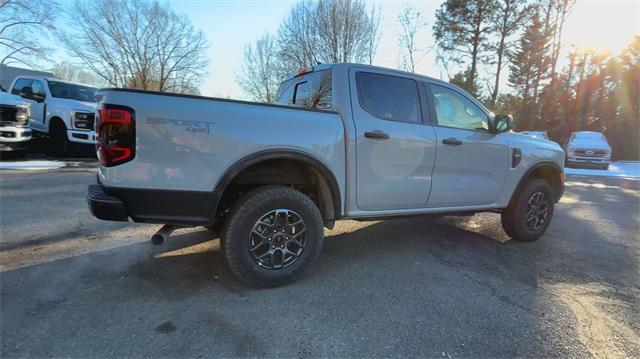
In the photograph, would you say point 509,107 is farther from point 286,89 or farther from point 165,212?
point 165,212

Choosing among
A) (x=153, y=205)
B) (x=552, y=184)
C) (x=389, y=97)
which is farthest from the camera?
(x=552, y=184)

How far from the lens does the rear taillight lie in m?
2.56

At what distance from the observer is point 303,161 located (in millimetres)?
3115

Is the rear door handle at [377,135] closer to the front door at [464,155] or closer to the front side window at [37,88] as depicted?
the front door at [464,155]

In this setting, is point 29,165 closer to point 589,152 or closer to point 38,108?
point 38,108

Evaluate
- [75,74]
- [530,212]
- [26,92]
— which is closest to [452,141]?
[530,212]

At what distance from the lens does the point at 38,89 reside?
10492 millimetres

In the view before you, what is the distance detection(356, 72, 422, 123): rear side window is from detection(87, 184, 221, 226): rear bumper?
168 cm

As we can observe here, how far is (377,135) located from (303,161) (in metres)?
0.78

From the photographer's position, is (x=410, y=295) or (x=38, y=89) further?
(x=38, y=89)

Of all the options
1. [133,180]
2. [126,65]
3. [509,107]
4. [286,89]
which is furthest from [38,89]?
[509,107]

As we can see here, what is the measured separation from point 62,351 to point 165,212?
1035 mm

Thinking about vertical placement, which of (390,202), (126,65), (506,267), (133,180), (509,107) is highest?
(126,65)

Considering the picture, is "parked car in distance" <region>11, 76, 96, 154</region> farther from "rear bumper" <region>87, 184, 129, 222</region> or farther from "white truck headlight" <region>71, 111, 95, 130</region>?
"rear bumper" <region>87, 184, 129, 222</region>
